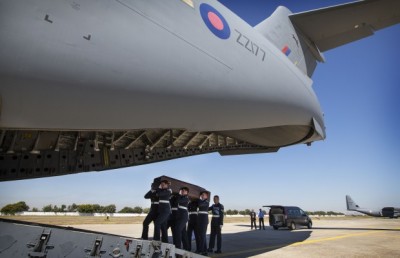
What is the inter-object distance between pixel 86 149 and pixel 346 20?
6140 mm

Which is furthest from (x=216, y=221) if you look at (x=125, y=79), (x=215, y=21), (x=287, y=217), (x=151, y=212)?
(x=287, y=217)

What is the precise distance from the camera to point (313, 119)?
19.7 ft

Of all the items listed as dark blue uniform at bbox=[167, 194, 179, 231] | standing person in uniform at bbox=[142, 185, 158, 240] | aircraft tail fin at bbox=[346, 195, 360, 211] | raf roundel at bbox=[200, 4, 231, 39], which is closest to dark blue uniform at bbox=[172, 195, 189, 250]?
dark blue uniform at bbox=[167, 194, 179, 231]

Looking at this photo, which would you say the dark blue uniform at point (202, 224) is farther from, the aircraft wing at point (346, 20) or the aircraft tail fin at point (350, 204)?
the aircraft tail fin at point (350, 204)

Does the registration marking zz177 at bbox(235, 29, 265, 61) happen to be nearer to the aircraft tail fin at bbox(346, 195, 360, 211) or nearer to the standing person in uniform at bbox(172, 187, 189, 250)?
the standing person in uniform at bbox(172, 187, 189, 250)

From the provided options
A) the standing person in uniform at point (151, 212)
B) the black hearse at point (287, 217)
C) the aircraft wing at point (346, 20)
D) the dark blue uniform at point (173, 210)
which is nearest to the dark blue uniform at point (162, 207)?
the standing person in uniform at point (151, 212)

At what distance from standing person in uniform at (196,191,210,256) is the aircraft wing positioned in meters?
4.95

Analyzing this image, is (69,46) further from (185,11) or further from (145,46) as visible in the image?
(185,11)

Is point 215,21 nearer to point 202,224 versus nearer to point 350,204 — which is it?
point 202,224

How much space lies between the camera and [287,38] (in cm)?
739

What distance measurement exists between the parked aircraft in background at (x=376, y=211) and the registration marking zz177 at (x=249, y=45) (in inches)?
1612

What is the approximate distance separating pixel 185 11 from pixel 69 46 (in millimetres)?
1607

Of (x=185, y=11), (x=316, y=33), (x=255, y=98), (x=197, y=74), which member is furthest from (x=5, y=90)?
(x=316, y=33)

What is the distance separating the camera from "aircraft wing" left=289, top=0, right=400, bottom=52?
600 centimetres
